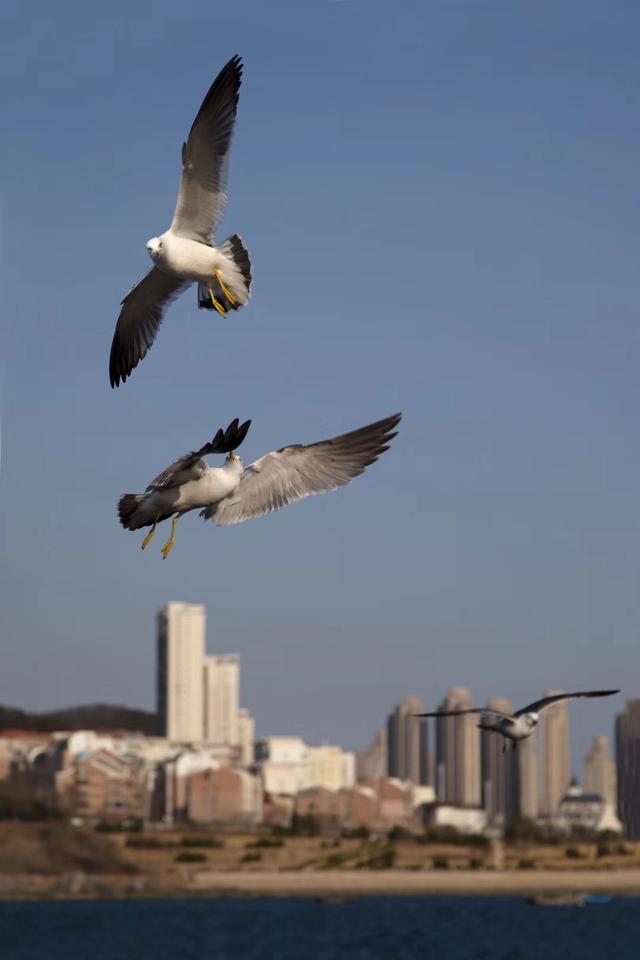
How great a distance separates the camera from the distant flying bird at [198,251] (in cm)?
534

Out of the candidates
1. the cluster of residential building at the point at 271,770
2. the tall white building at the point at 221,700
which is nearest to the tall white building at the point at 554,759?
the cluster of residential building at the point at 271,770

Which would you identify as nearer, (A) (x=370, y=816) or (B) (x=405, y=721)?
(A) (x=370, y=816)

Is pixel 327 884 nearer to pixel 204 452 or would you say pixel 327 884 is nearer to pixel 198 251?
pixel 198 251

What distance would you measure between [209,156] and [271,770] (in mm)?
44258

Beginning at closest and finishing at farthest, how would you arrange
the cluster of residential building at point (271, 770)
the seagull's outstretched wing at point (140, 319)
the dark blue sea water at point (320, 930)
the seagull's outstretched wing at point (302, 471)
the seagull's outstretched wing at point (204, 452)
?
the seagull's outstretched wing at point (204, 452), the seagull's outstretched wing at point (302, 471), the seagull's outstretched wing at point (140, 319), the dark blue sea water at point (320, 930), the cluster of residential building at point (271, 770)

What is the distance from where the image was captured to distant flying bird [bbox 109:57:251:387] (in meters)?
5.34

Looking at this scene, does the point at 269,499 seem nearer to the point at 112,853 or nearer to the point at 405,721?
the point at 112,853

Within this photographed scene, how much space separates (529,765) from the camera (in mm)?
54688

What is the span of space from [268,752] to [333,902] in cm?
863

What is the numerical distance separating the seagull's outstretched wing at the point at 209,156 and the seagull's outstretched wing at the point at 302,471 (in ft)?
2.59

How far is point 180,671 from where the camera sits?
51.3 m

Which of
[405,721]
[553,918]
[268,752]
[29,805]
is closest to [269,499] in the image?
[29,805]

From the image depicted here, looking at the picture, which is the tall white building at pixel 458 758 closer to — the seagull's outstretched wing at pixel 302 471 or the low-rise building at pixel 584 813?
the low-rise building at pixel 584 813

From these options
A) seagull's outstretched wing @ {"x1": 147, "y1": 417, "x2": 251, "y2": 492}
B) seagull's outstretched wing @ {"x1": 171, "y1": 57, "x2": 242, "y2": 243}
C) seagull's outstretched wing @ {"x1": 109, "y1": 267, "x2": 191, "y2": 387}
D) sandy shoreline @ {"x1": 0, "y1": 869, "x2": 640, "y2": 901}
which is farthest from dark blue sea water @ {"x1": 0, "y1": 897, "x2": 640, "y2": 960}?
seagull's outstretched wing @ {"x1": 147, "y1": 417, "x2": 251, "y2": 492}
